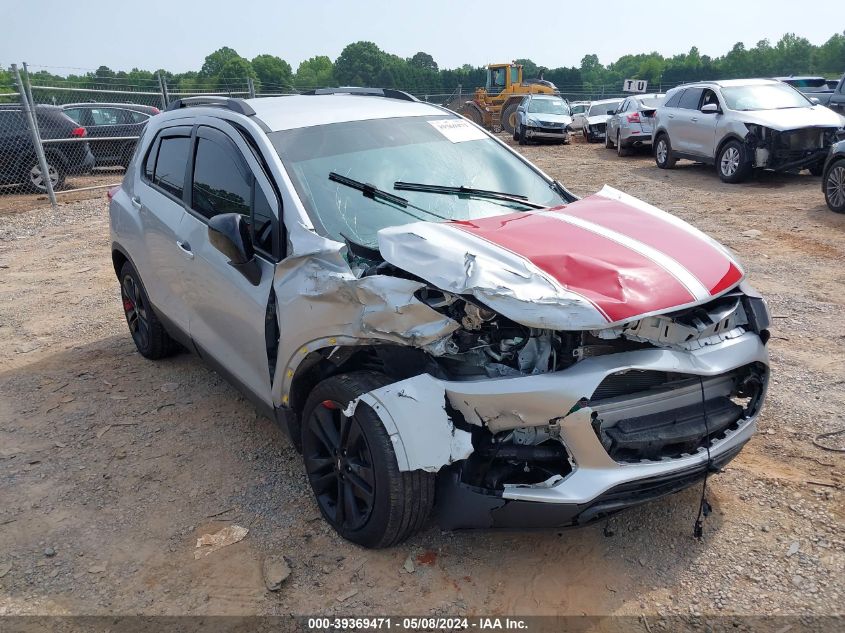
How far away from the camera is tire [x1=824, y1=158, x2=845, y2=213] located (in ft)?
29.3

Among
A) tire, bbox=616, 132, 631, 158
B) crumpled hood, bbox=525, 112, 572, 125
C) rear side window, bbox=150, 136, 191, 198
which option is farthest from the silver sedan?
rear side window, bbox=150, 136, 191, 198

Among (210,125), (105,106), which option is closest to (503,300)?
(210,125)

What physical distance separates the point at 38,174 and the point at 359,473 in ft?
41.3

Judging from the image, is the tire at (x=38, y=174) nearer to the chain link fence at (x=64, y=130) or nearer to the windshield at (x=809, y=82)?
the chain link fence at (x=64, y=130)

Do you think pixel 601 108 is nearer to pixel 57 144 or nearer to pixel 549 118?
pixel 549 118

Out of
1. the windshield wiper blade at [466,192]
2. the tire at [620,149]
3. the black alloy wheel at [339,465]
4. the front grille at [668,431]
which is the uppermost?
the windshield wiper blade at [466,192]

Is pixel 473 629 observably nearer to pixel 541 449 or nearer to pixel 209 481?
pixel 541 449

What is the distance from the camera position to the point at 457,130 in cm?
419

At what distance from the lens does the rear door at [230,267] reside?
330cm

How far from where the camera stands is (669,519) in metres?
3.11

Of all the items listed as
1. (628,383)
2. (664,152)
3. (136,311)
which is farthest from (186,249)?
(664,152)

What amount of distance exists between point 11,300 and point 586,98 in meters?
44.0

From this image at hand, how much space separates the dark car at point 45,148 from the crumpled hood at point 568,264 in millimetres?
11411

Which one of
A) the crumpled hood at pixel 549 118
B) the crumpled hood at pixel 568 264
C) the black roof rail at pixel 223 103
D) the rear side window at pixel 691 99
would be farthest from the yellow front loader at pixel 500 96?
the crumpled hood at pixel 568 264
